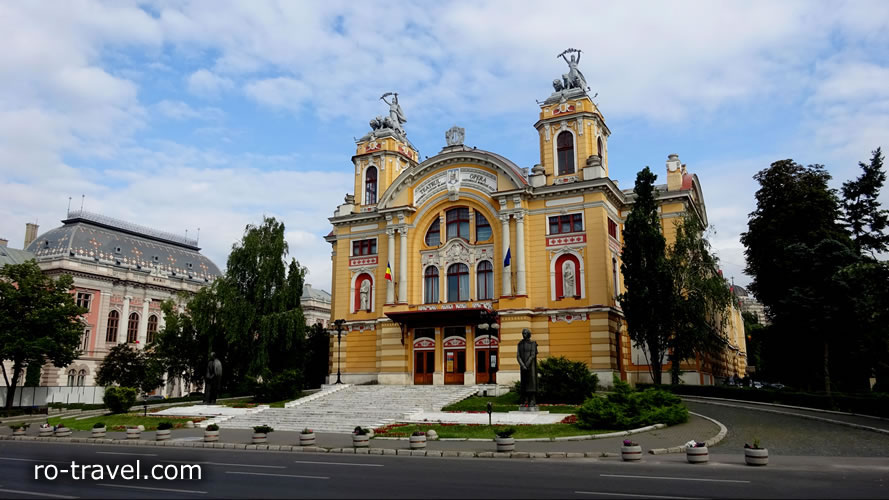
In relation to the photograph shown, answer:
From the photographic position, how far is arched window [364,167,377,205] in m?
50.1

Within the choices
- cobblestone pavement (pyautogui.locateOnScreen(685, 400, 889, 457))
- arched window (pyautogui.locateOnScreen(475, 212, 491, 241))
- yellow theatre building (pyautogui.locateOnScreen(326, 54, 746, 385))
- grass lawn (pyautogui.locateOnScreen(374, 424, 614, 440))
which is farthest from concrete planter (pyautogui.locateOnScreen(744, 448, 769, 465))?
arched window (pyautogui.locateOnScreen(475, 212, 491, 241))

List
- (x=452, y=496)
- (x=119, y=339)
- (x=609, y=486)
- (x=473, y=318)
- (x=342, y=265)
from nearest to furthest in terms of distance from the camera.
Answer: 1. (x=452, y=496)
2. (x=609, y=486)
3. (x=473, y=318)
4. (x=342, y=265)
5. (x=119, y=339)

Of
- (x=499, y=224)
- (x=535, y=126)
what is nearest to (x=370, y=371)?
(x=499, y=224)

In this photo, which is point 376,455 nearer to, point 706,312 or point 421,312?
point 421,312

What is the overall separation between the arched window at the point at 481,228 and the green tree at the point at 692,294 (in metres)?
11.8

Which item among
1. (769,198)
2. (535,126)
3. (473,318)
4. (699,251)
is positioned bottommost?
(473,318)

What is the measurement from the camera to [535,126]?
44.8 metres

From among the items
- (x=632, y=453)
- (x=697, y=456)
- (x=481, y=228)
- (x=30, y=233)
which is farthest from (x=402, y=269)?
(x=30, y=233)

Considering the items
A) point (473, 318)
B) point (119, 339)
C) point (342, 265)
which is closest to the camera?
point (473, 318)

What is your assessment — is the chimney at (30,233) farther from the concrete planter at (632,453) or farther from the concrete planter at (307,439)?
the concrete planter at (632,453)

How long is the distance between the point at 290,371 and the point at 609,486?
Answer: 99.6 ft

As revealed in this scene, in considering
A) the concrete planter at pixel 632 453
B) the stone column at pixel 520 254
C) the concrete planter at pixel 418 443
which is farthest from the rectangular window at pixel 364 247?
the concrete planter at pixel 632 453

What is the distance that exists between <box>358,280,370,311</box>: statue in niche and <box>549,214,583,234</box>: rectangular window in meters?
14.3

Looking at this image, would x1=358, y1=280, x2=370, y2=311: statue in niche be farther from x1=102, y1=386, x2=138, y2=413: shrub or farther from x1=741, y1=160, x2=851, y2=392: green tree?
x1=741, y1=160, x2=851, y2=392: green tree
